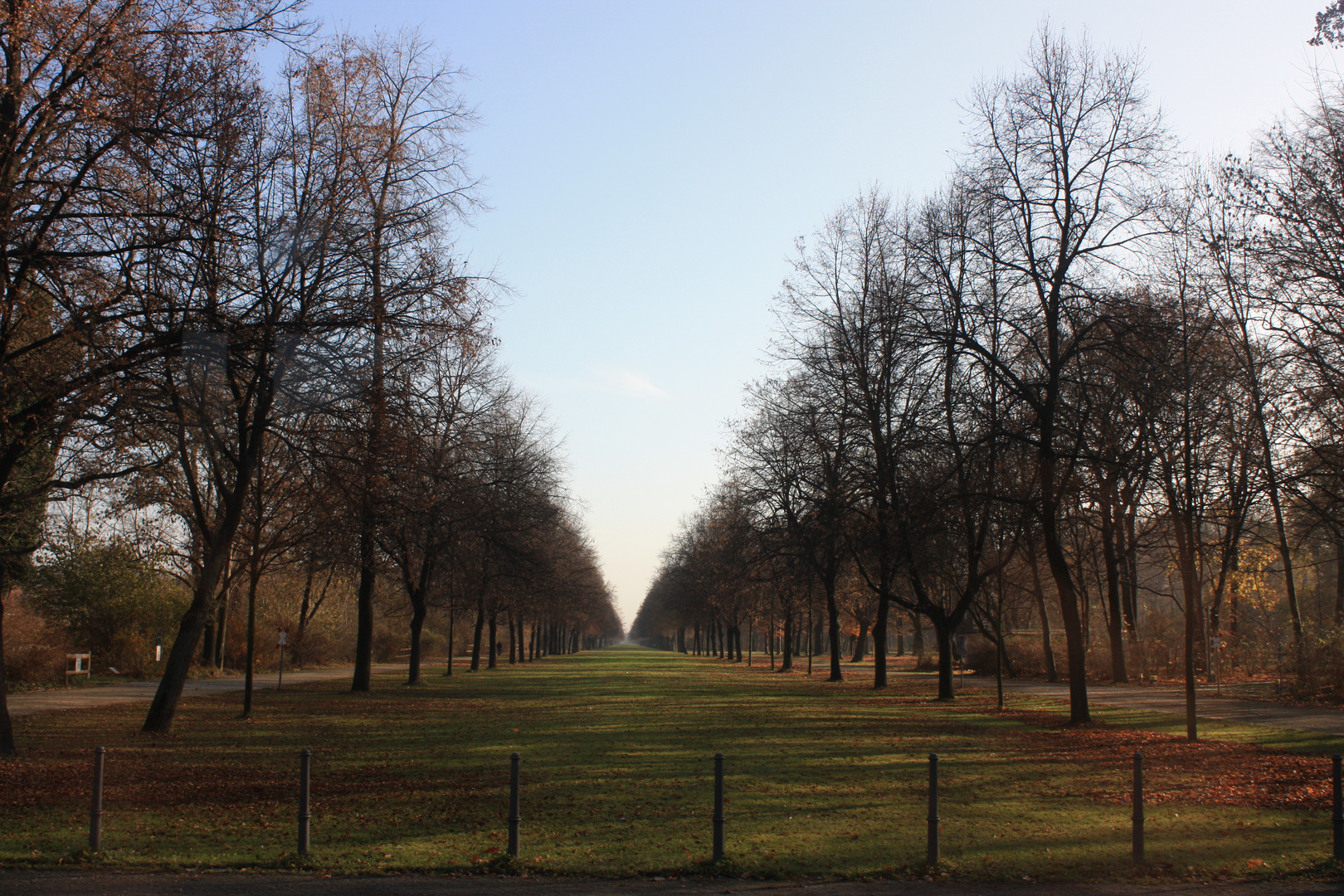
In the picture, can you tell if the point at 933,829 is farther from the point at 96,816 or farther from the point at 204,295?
the point at 204,295

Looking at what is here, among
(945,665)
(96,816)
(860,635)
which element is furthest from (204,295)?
(860,635)

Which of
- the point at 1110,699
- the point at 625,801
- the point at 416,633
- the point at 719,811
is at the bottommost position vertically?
the point at 1110,699

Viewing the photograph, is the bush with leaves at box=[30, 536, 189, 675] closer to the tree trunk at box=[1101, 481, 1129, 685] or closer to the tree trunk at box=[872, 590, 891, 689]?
the tree trunk at box=[872, 590, 891, 689]

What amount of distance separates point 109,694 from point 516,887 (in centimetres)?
2642

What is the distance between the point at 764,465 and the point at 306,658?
91.0 ft

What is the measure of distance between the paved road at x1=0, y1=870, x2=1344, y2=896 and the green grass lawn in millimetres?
281

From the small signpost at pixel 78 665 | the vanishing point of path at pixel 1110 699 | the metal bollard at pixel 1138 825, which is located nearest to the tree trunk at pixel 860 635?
the vanishing point of path at pixel 1110 699

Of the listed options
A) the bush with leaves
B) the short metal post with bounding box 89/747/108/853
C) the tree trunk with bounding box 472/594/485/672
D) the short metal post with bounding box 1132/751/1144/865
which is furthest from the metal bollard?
the bush with leaves

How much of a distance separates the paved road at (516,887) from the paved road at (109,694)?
17010mm

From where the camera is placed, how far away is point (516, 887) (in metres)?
7.63

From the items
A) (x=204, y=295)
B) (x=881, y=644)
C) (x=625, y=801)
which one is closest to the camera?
(x=625, y=801)

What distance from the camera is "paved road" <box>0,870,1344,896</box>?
24.3 feet

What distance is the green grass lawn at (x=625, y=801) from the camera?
863 cm

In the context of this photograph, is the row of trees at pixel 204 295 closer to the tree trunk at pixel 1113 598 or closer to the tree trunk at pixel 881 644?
the tree trunk at pixel 881 644
